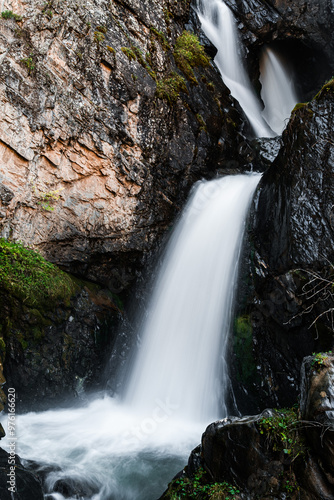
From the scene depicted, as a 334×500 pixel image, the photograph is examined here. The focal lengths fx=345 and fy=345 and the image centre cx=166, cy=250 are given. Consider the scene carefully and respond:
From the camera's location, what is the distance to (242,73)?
41.5 feet

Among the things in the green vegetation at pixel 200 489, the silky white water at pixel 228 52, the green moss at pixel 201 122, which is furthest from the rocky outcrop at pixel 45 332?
the silky white water at pixel 228 52

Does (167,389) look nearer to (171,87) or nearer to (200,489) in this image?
(200,489)

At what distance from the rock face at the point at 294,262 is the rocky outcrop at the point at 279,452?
134 centimetres

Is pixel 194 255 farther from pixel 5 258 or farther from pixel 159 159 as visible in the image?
pixel 5 258

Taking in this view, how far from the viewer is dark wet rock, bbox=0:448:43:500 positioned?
3592 millimetres

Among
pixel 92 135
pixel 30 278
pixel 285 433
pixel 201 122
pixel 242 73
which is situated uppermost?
pixel 242 73

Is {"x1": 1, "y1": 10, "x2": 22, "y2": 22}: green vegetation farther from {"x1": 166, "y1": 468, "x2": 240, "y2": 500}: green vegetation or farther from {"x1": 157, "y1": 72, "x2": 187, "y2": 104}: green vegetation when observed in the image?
{"x1": 166, "y1": 468, "x2": 240, "y2": 500}: green vegetation

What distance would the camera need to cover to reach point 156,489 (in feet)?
14.7

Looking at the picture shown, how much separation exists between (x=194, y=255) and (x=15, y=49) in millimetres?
5323

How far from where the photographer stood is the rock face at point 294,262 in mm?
4949

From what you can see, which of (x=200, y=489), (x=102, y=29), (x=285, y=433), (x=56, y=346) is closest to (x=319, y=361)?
(x=285, y=433)

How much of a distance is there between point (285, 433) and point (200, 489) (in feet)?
3.51

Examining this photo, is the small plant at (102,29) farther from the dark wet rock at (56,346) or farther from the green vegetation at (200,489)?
the green vegetation at (200,489)

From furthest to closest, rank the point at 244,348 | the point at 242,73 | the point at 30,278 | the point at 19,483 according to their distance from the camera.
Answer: the point at 242,73 → the point at 30,278 → the point at 244,348 → the point at 19,483
